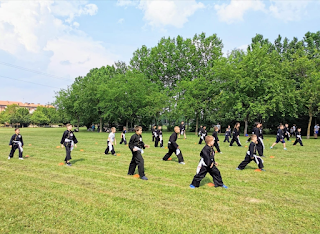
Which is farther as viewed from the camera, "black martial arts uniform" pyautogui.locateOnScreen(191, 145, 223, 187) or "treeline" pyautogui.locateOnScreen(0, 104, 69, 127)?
"treeline" pyautogui.locateOnScreen(0, 104, 69, 127)

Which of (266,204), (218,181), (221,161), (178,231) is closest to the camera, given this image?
(178,231)

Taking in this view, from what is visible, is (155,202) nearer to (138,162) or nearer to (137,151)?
(138,162)

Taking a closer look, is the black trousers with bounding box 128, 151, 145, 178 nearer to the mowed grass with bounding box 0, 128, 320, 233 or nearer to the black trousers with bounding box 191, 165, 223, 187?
the mowed grass with bounding box 0, 128, 320, 233

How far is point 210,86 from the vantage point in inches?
1533

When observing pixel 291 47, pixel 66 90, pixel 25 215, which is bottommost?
pixel 25 215

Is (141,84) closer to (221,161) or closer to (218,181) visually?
(221,161)

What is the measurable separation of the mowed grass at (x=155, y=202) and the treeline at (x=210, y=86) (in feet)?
85.6

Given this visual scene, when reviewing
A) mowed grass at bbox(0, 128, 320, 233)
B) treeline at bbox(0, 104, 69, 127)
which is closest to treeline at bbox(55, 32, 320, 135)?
mowed grass at bbox(0, 128, 320, 233)

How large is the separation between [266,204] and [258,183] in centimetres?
197

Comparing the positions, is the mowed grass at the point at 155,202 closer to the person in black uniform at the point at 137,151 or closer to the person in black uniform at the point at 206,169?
the person in black uniform at the point at 206,169

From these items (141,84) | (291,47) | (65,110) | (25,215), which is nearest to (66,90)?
(65,110)

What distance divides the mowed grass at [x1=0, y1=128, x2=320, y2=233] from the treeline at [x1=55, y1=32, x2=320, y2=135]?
2609 cm

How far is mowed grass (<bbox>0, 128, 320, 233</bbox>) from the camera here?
4.60 metres

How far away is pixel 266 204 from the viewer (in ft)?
18.7
